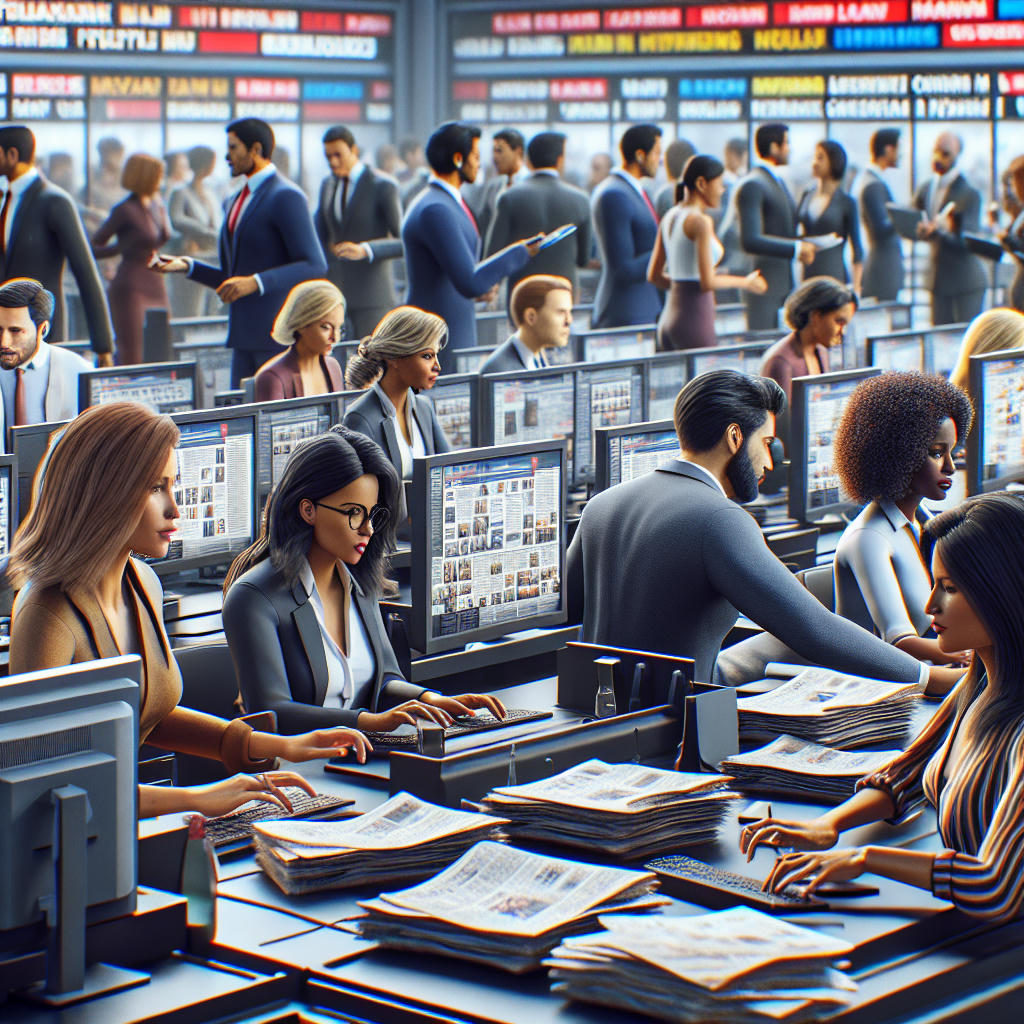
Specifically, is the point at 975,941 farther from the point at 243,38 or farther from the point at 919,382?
the point at 243,38

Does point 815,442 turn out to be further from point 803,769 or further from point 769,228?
point 769,228

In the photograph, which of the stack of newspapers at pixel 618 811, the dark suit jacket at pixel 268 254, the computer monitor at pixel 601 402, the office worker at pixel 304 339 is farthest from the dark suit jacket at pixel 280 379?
the stack of newspapers at pixel 618 811

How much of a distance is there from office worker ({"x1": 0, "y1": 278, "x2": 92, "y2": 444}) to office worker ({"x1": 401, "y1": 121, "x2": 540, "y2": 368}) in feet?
6.35

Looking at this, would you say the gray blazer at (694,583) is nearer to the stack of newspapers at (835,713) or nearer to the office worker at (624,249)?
the stack of newspapers at (835,713)

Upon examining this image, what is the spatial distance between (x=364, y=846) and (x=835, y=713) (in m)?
1.06

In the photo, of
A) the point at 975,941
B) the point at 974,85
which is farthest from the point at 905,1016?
the point at 974,85

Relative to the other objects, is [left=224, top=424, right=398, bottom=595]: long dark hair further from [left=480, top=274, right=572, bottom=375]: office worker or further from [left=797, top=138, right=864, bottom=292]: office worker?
[left=797, top=138, right=864, bottom=292]: office worker

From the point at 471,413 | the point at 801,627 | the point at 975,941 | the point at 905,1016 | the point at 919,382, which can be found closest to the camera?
the point at 905,1016

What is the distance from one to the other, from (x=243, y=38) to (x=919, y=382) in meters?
11.3

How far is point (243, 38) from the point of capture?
14266 mm

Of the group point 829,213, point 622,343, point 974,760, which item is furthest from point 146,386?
point 829,213

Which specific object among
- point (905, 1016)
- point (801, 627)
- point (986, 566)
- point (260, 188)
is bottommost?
point (905, 1016)

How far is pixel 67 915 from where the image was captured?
6.44ft

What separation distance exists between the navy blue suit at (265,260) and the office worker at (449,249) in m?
0.41
